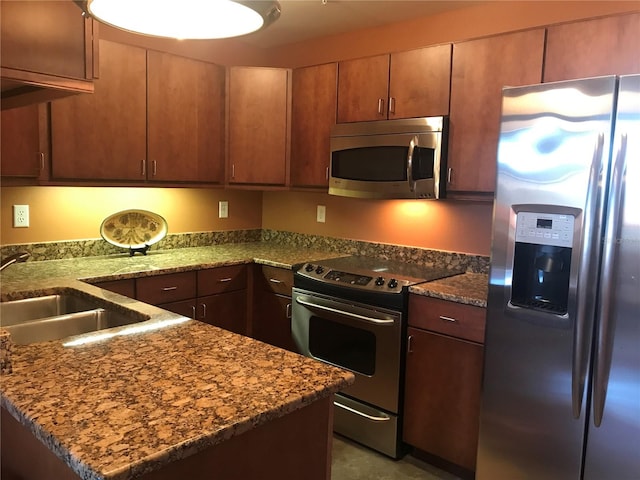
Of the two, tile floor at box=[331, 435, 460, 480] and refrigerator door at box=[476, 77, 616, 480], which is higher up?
refrigerator door at box=[476, 77, 616, 480]

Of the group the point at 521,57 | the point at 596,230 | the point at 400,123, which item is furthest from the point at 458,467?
the point at 521,57

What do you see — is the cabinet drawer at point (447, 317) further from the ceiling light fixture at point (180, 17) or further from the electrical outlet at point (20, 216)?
the electrical outlet at point (20, 216)

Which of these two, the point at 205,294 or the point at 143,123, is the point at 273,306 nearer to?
the point at 205,294

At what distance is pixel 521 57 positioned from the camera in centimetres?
246

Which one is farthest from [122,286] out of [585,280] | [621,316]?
[621,316]

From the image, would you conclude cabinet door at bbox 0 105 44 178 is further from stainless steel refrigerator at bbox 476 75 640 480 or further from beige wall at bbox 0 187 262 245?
stainless steel refrigerator at bbox 476 75 640 480

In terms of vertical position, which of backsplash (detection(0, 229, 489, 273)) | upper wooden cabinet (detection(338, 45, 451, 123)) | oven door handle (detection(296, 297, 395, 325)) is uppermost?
upper wooden cabinet (detection(338, 45, 451, 123))

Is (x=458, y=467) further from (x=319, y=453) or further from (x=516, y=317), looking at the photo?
(x=319, y=453)

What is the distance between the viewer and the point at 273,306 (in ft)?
10.7

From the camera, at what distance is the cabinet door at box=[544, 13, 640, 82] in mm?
2148

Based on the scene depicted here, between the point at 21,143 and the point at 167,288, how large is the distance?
3.36ft

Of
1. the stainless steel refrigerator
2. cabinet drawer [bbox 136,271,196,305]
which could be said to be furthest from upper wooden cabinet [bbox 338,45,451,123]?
cabinet drawer [bbox 136,271,196,305]

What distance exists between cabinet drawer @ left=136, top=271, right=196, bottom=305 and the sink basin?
1.84ft

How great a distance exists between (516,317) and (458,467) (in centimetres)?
93
